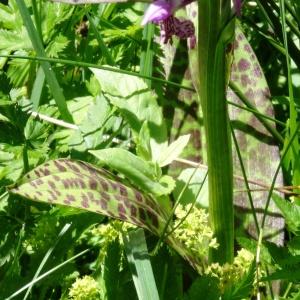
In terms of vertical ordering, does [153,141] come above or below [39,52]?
below

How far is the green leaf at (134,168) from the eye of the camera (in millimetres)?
988

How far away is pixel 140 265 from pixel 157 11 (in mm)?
314

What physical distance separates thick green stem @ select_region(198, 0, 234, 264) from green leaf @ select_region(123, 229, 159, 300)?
0.46 feet

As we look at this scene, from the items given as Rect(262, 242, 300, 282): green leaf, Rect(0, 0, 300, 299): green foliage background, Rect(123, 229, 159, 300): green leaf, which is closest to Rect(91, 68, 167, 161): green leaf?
Rect(0, 0, 300, 299): green foliage background

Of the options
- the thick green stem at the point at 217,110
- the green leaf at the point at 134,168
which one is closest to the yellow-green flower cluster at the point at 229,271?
the thick green stem at the point at 217,110

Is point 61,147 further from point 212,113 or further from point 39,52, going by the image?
point 212,113

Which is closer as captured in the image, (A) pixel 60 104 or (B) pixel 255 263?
(B) pixel 255 263

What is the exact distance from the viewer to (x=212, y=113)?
93cm

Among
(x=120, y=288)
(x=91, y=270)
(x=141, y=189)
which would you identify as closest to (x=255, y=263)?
(x=120, y=288)

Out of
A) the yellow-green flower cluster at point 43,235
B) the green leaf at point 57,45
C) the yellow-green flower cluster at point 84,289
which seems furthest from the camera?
the green leaf at point 57,45

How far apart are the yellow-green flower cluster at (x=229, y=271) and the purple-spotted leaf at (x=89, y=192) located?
0.32 ft

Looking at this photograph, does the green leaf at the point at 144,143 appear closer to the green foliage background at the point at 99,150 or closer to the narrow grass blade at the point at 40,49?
the green foliage background at the point at 99,150

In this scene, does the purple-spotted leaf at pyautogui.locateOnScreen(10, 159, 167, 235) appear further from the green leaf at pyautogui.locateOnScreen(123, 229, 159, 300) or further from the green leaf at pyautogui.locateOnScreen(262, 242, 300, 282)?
the green leaf at pyautogui.locateOnScreen(262, 242, 300, 282)

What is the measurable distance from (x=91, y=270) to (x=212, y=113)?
0.39 meters
